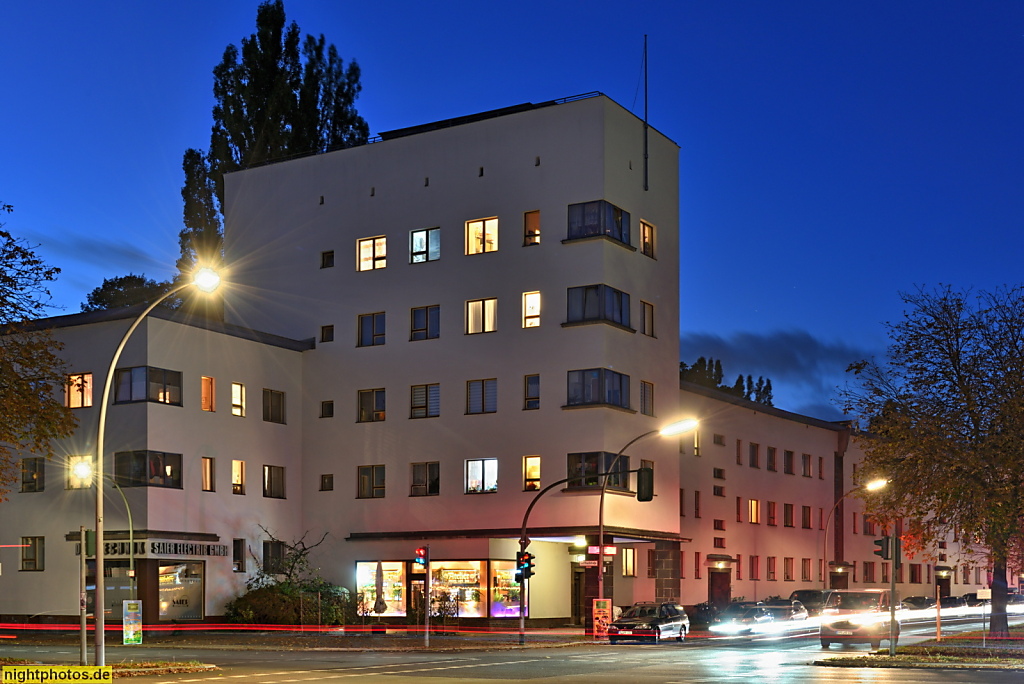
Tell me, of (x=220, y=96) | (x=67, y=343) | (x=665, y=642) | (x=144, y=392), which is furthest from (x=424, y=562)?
(x=220, y=96)

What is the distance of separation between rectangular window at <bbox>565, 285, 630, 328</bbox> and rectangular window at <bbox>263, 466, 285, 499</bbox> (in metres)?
14.7

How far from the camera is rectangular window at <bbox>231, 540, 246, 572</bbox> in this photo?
55531 mm

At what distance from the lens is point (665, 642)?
4778 centimetres

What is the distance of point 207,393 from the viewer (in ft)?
181

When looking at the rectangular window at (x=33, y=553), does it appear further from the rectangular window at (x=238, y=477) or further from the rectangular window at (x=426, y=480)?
Result: the rectangular window at (x=426, y=480)

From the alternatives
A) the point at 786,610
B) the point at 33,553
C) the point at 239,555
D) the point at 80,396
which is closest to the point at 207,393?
the point at 80,396

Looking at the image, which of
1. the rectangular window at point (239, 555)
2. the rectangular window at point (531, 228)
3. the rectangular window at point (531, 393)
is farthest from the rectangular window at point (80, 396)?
the rectangular window at point (531, 228)

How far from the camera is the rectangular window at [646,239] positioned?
57384 millimetres

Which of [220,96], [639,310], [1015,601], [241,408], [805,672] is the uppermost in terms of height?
[220,96]

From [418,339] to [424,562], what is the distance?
1605 cm

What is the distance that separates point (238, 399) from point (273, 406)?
8.63 ft

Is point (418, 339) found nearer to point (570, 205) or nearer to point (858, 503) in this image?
point (570, 205)

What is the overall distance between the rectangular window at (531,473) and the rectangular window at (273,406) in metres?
11.7

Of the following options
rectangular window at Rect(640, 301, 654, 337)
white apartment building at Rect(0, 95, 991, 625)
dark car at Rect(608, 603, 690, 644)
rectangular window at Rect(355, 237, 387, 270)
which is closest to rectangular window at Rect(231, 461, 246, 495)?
white apartment building at Rect(0, 95, 991, 625)
